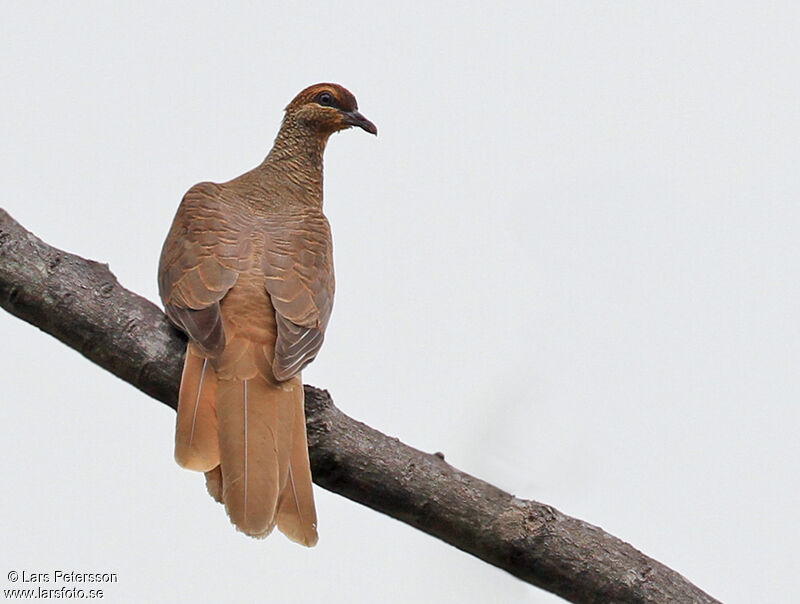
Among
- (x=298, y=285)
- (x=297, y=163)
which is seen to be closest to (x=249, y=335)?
(x=298, y=285)

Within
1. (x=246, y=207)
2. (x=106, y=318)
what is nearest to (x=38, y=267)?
(x=106, y=318)

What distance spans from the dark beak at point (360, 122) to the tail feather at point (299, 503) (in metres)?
2.92

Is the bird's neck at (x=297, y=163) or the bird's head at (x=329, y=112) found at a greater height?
the bird's head at (x=329, y=112)

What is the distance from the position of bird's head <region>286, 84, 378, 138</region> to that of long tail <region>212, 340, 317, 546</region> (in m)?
2.63

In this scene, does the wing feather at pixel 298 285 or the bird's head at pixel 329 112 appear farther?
the bird's head at pixel 329 112

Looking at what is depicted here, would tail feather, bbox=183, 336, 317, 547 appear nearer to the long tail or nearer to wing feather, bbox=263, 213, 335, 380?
the long tail

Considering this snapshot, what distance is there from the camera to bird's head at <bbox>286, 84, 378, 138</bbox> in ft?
20.5

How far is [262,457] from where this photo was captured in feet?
11.8

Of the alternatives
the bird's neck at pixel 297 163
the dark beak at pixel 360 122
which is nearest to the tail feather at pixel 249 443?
the bird's neck at pixel 297 163

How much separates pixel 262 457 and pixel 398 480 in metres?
0.47

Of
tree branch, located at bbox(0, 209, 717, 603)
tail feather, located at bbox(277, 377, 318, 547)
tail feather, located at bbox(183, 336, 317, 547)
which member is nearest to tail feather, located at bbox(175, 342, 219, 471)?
tail feather, located at bbox(183, 336, 317, 547)

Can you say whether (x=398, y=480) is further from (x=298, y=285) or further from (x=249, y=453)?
(x=298, y=285)

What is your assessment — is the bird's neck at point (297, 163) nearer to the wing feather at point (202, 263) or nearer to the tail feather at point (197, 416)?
the wing feather at point (202, 263)

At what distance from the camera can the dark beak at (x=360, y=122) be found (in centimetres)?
618
